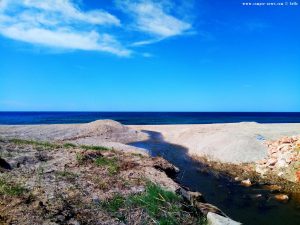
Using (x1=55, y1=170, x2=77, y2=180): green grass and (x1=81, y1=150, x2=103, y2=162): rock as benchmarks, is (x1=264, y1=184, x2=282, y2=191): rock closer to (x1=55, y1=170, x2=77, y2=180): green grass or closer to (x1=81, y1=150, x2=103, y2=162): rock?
(x1=81, y1=150, x2=103, y2=162): rock

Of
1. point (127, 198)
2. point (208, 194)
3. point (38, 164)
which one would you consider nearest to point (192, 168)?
point (208, 194)

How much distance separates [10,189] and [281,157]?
15.8 m

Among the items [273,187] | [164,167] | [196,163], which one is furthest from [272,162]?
[164,167]

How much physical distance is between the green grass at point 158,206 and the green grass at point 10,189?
2.19 meters

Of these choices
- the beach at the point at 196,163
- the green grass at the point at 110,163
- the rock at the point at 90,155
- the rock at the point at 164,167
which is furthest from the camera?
the rock at the point at 164,167

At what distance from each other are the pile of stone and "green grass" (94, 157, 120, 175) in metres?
10.7

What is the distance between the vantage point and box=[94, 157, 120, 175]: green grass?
10.8 m

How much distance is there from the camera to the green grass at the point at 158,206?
7.43 m

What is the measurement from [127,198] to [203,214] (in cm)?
199

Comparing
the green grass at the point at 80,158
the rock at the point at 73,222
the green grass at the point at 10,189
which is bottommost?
the rock at the point at 73,222

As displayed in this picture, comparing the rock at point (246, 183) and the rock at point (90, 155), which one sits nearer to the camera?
the rock at point (90, 155)

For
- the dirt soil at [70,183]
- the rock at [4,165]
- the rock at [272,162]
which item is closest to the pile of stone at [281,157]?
the rock at [272,162]

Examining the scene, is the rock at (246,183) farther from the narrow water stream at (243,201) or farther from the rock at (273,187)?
the rock at (273,187)

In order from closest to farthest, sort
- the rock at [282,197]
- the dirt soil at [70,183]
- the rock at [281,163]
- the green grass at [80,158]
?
1. the dirt soil at [70,183]
2. the green grass at [80,158]
3. the rock at [282,197]
4. the rock at [281,163]
